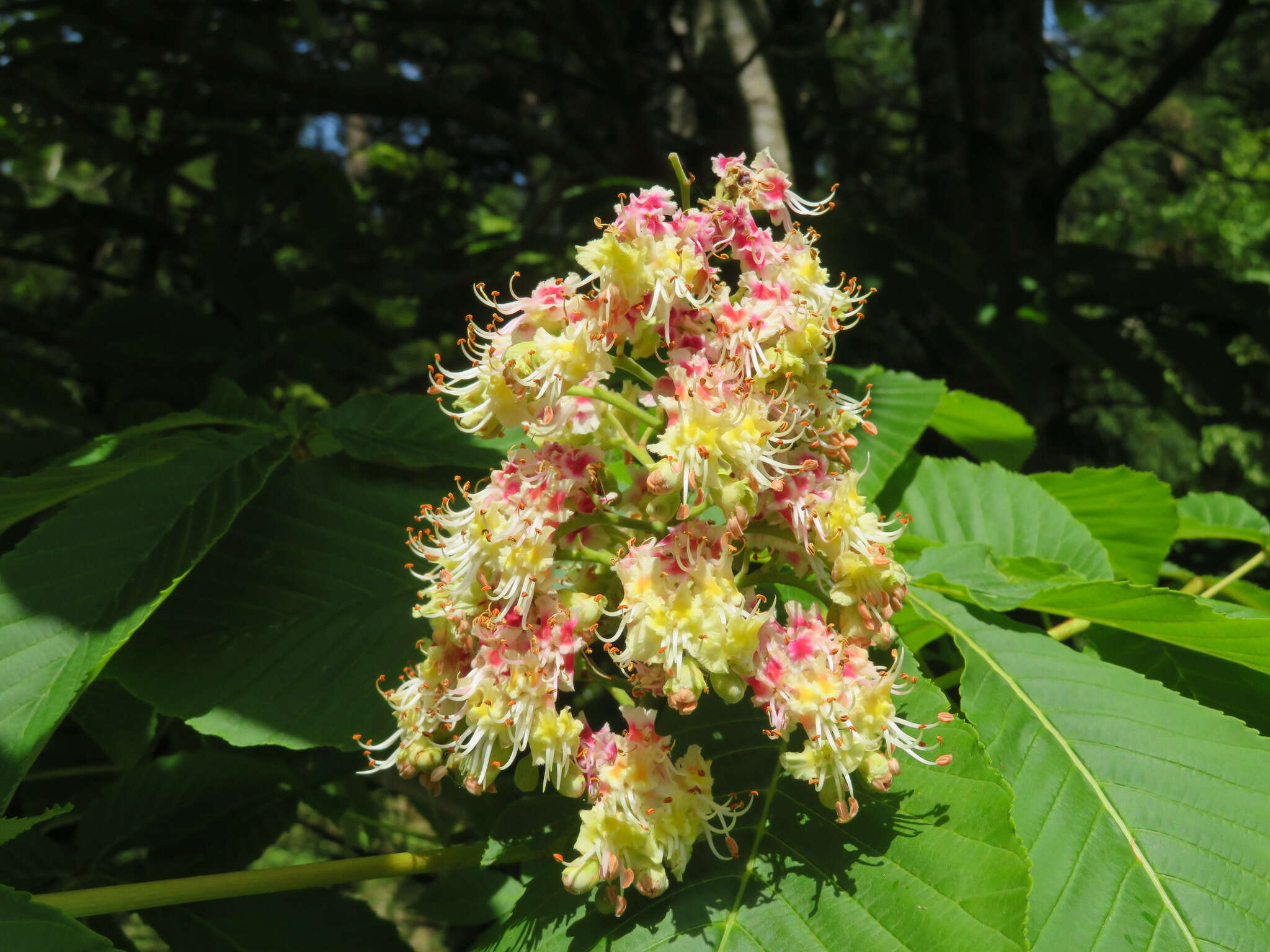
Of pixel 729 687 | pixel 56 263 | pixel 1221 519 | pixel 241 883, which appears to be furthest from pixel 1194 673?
pixel 56 263

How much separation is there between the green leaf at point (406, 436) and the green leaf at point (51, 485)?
0.24m

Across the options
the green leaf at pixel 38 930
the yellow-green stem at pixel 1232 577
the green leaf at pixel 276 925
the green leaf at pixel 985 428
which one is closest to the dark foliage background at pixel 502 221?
the green leaf at pixel 276 925

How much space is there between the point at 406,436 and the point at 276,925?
31.0 inches

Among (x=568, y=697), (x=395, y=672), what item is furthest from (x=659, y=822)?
(x=568, y=697)

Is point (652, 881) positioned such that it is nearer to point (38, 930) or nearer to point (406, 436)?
point (38, 930)

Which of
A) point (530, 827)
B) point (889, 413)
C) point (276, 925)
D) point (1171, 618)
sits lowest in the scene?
point (276, 925)

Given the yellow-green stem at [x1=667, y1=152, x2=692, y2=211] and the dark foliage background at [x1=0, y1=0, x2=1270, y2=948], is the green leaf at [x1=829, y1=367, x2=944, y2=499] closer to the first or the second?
the yellow-green stem at [x1=667, y1=152, x2=692, y2=211]

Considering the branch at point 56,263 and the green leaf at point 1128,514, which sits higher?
the green leaf at point 1128,514

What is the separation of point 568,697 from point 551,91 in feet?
9.42

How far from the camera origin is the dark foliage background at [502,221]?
2631 mm

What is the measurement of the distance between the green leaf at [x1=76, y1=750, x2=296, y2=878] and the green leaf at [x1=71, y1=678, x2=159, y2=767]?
167 millimetres

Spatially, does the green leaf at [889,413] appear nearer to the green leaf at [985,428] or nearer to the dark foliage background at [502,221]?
the green leaf at [985,428]

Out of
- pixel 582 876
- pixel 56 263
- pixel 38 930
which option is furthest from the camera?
pixel 56 263

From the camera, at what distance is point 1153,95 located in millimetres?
3646
